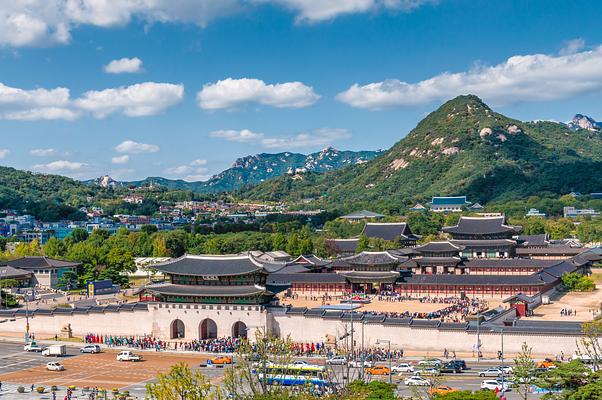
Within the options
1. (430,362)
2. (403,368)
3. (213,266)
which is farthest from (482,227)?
(403,368)

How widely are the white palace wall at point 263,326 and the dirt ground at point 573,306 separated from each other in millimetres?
13493

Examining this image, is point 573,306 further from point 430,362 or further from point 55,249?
point 55,249

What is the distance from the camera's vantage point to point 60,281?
91250 mm

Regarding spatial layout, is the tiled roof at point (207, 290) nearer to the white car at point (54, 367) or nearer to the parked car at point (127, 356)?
the parked car at point (127, 356)

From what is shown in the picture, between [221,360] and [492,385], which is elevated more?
[492,385]

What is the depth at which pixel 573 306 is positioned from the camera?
6775 cm

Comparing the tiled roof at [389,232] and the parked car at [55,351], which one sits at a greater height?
the tiled roof at [389,232]

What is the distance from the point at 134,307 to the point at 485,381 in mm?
30824

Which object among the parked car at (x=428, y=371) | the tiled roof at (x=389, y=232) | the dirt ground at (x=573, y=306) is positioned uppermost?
the tiled roof at (x=389, y=232)

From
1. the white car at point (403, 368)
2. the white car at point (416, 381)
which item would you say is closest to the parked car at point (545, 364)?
the white car at point (416, 381)

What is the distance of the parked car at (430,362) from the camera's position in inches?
1690

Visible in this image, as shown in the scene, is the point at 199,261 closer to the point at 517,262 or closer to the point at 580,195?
the point at 517,262

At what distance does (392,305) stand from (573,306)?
16.5 metres

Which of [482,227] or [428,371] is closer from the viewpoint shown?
[428,371]
